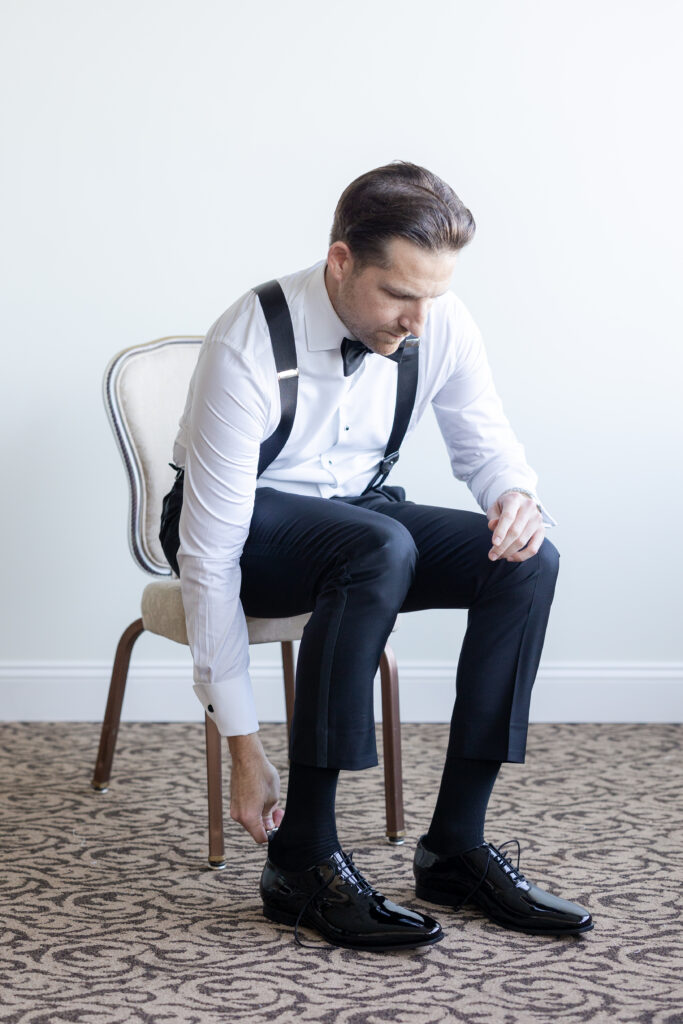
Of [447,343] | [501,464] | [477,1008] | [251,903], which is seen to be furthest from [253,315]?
[477,1008]

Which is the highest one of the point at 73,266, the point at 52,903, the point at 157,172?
the point at 157,172

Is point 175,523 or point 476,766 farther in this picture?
point 175,523

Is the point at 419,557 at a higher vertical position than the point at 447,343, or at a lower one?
lower

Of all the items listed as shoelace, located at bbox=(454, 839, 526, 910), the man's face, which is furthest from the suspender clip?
shoelace, located at bbox=(454, 839, 526, 910)

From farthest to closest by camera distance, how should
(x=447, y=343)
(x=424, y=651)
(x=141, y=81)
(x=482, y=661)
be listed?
(x=424, y=651), (x=141, y=81), (x=447, y=343), (x=482, y=661)

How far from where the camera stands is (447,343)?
1631mm

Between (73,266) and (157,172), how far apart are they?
29 centimetres

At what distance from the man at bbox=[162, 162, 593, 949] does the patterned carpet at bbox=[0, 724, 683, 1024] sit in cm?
6

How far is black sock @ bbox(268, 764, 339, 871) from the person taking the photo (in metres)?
1.35

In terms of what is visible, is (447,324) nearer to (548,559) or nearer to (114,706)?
(548,559)

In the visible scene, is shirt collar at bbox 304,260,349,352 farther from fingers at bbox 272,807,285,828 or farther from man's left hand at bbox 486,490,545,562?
fingers at bbox 272,807,285,828

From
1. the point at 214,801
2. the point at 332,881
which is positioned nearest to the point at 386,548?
the point at 332,881

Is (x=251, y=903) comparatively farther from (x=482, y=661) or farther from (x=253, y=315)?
(x=253, y=315)

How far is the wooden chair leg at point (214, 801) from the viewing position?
5.36 feet
